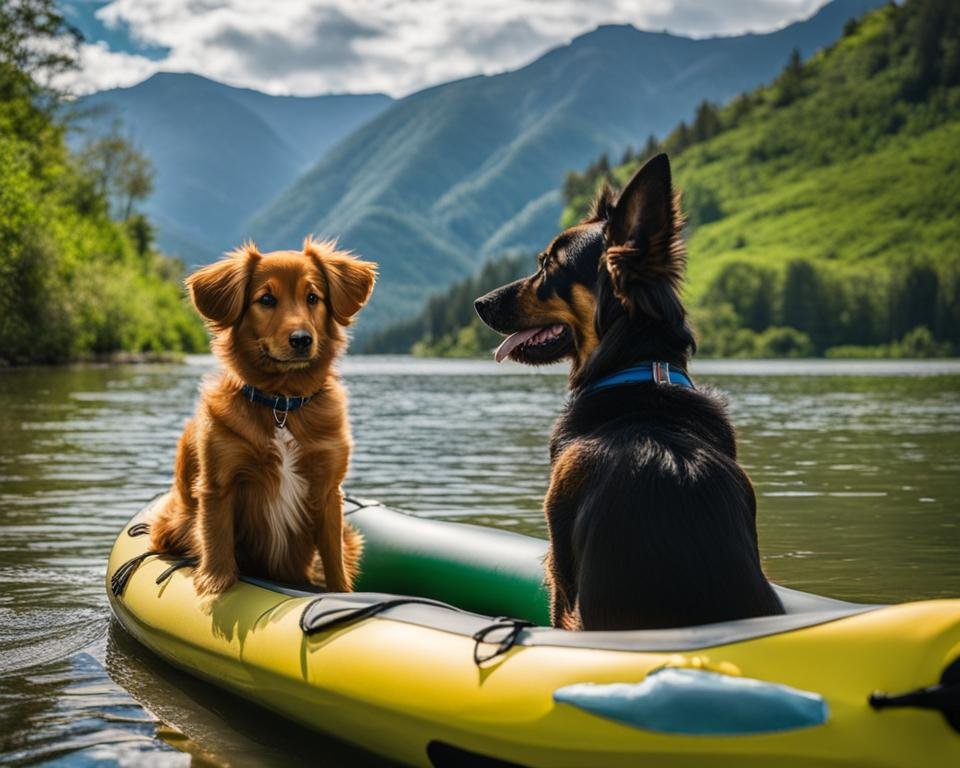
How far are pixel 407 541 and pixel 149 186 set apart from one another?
81.6m

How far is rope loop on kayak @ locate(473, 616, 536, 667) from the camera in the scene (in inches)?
165

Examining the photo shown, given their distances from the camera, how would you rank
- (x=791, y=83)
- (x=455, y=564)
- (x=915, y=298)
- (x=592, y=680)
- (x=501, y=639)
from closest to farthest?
(x=592, y=680) → (x=501, y=639) → (x=455, y=564) → (x=915, y=298) → (x=791, y=83)

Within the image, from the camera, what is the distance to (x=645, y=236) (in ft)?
14.3

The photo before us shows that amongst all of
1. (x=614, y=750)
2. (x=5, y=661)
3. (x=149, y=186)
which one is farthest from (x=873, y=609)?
(x=149, y=186)

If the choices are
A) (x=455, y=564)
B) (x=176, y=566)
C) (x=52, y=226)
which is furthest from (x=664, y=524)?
(x=52, y=226)

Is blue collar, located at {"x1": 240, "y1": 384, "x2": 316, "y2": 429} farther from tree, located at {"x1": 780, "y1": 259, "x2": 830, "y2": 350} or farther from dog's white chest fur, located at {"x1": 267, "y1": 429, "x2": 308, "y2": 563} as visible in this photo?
tree, located at {"x1": 780, "y1": 259, "x2": 830, "y2": 350}

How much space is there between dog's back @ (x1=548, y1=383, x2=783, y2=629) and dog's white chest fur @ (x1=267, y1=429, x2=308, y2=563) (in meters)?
1.97

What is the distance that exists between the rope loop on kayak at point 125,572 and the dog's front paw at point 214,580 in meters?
1.05

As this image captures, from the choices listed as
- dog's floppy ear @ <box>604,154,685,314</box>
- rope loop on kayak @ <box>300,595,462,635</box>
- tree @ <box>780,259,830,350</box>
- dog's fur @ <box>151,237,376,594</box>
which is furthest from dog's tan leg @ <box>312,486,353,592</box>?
tree @ <box>780,259,830,350</box>

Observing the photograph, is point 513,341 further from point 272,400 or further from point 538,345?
point 272,400

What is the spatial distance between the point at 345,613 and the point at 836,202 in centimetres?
16275

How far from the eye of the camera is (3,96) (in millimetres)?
50438

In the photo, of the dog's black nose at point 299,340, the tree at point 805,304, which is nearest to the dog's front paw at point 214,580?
the dog's black nose at point 299,340

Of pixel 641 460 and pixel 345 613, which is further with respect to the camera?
pixel 345 613
